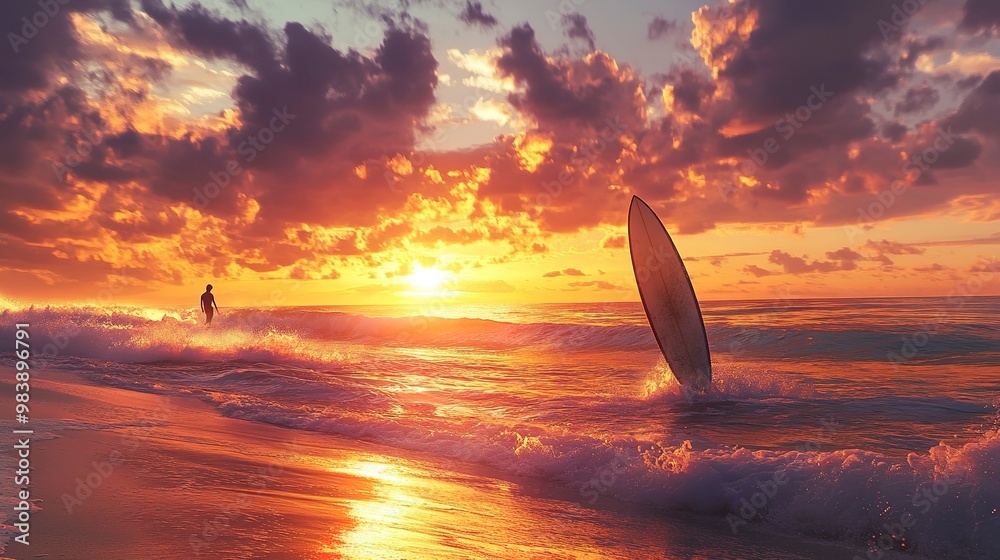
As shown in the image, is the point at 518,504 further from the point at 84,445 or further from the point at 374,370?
the point at 374,370

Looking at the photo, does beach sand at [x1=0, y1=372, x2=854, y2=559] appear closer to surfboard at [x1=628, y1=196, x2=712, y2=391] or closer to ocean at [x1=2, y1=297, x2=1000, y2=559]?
ocean at [x1=2, y1=297, x2=1000, y2=559]

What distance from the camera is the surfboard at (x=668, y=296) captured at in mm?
11609

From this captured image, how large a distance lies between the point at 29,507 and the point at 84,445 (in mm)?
2257

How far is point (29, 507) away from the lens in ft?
11.6

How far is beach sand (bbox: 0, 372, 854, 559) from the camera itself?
3404 mm

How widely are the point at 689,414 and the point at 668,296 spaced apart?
2.78 meters

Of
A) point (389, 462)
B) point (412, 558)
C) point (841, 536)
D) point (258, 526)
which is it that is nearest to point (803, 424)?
point (841, 536)

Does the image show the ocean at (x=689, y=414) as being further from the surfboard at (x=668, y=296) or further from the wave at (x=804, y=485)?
the surfboard at (x=668, y=296)

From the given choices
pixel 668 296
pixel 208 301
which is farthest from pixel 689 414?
pixel 208 301

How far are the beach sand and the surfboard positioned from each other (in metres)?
6.57

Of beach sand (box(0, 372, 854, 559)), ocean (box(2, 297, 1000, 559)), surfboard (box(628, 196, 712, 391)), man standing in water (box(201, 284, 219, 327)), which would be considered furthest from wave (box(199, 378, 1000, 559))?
man standing in water (box(201, 284, 219, 327))

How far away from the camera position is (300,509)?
13.9ft

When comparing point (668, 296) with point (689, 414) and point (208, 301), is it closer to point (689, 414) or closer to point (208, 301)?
point (689, 414)

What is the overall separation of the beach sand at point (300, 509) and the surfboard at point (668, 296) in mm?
6571
